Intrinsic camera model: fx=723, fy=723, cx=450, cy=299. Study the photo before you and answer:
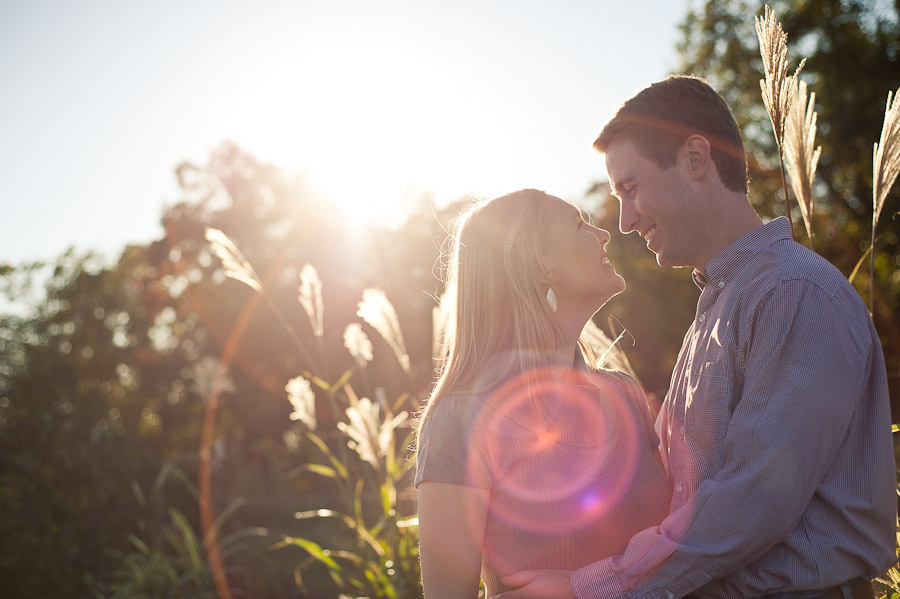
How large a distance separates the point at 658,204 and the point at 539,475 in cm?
88

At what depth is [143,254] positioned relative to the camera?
19844mm

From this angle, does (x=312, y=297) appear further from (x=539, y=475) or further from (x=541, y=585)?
(x=541, y=585)

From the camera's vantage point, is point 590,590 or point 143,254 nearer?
Answer: point 590,590

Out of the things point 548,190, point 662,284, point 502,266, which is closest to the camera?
point 502,266

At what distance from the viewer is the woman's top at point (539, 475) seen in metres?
1.91

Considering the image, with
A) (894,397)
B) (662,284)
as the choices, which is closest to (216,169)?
(662,284)

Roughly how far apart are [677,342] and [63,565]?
41.9ft

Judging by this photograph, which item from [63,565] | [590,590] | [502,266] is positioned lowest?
[63,565]

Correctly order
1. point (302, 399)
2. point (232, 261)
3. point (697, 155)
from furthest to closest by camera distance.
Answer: point (302, 399), point (232, 261), point (697, 155)

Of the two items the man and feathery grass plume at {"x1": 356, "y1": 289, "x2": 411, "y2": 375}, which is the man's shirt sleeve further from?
feathery grass plume at {"x1": 356, "y1": 289, "x2": 411, "y2": 375}

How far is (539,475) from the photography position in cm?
196

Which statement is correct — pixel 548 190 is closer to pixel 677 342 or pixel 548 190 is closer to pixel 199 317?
pixel 677 342

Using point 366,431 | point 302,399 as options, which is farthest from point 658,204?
point 302,399

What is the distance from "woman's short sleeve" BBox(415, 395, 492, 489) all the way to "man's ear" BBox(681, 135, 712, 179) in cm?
94
